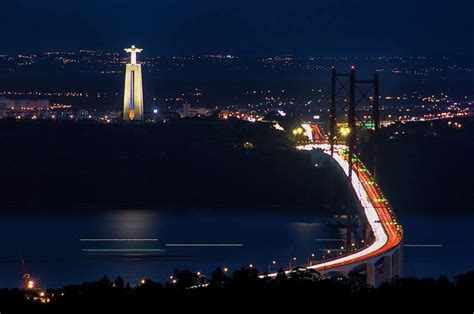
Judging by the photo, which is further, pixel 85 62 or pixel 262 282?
pixel 85 62

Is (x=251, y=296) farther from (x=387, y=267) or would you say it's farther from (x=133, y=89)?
(x=133, y=89)

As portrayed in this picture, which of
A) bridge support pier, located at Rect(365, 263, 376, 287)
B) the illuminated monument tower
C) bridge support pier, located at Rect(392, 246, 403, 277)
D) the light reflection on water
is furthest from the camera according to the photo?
the illuminated monument tower

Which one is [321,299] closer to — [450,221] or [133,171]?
[450,221]

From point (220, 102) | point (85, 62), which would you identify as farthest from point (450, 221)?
point (85, 62)

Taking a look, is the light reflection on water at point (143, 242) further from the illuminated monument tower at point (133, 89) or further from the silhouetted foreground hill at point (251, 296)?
the illuminated monument tower at point (133, 89)

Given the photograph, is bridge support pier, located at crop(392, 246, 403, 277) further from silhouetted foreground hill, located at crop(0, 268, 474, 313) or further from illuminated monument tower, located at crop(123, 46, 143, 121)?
→ illuminated monument tower, located at crop(123, 46, 143, 121)

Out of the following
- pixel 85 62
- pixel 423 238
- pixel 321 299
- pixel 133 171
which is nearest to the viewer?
pixel 321 299

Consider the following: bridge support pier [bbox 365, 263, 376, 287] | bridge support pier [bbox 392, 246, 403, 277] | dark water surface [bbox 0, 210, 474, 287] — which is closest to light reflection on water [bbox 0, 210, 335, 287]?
dark water surface [bbox 0, 210, 474, 287]
